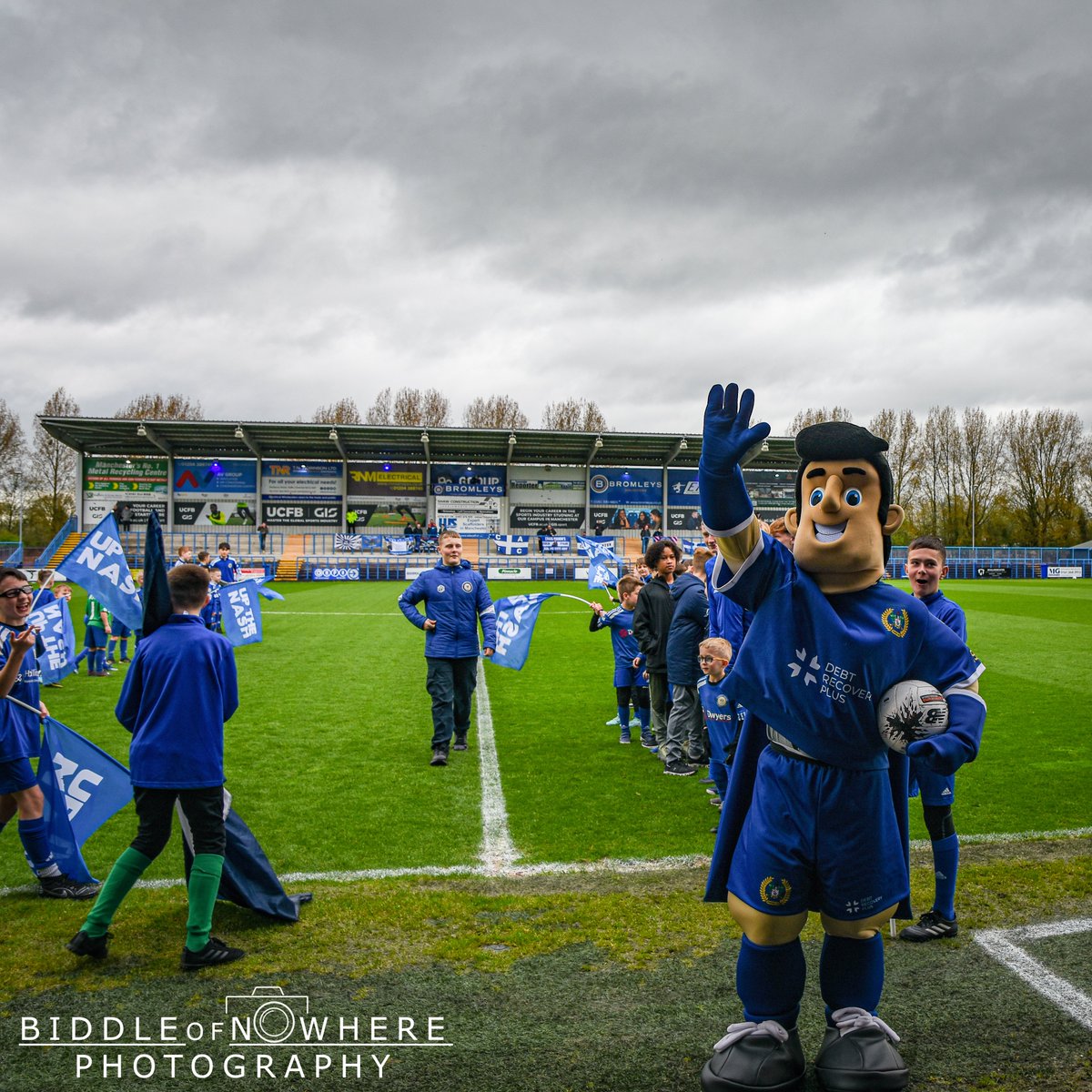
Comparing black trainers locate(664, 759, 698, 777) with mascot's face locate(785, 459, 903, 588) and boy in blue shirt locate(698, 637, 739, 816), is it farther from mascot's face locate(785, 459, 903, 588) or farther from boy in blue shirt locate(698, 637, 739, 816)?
mascot's face locate(785, 459, 903, 588)

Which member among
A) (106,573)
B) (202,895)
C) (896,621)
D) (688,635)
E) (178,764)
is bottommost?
(202,895)

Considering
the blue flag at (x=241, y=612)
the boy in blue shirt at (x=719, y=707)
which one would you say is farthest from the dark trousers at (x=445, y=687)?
the blue flag at (x=241, y=612)

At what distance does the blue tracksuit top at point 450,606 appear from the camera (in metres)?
8.13

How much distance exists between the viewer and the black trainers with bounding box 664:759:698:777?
7676 mm

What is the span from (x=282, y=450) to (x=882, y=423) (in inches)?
1983

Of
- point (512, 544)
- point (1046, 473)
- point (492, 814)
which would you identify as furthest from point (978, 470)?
point (492, 814)

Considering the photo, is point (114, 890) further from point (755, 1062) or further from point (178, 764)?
point (755, 1062)

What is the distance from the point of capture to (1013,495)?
65.6m

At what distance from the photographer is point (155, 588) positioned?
4.13m

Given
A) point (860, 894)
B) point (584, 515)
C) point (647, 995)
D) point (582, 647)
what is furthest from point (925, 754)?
point (584, 515)

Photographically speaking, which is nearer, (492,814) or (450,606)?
(492,814)

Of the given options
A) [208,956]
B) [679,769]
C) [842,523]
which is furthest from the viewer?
[679,769]

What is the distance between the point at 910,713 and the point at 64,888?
15.7 ft

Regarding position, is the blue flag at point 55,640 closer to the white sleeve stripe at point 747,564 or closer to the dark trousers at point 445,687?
the dark trousers at point 445,687
